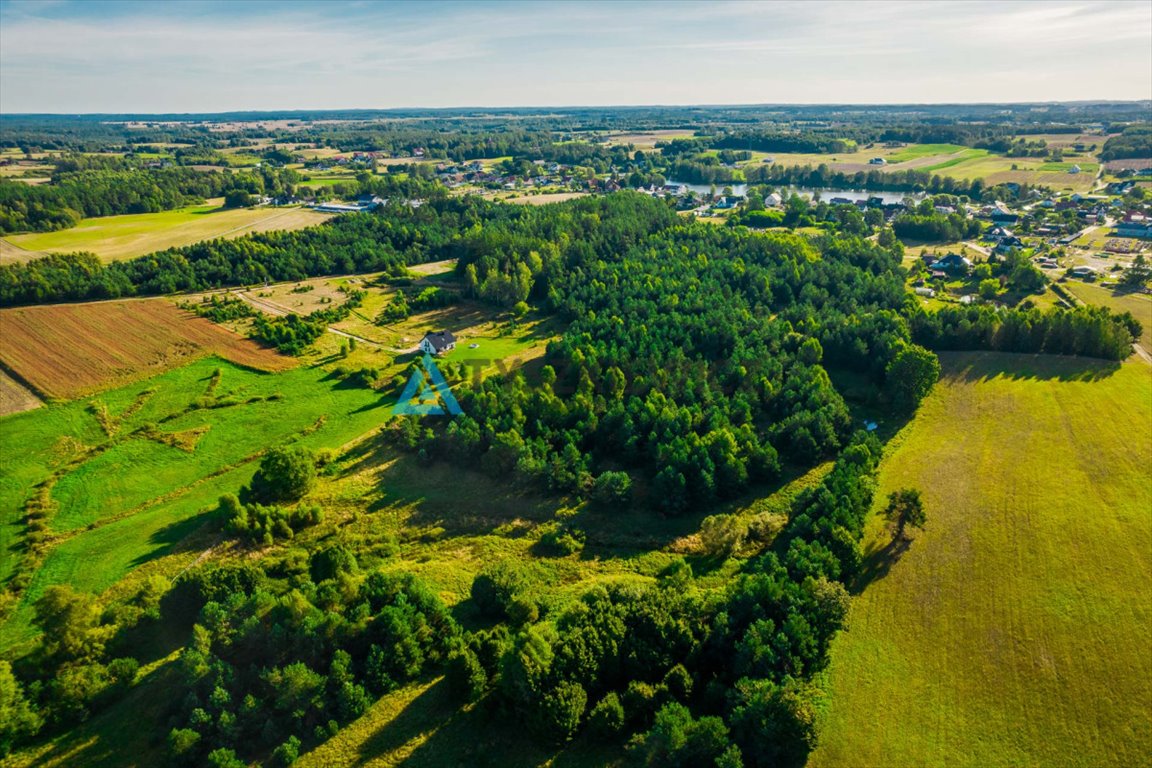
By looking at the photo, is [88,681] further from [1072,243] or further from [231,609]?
[1072,243]

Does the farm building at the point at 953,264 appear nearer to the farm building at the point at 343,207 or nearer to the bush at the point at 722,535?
the bush at the point at 722,535

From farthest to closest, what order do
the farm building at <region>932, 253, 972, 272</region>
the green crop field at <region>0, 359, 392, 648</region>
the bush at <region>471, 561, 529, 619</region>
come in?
the farm building at <region>932, 253, 972, 272</region> < the green crop field at <region>0, 359, 392, 648</region> < the bush at <region>471, 561, 529, 619</region>

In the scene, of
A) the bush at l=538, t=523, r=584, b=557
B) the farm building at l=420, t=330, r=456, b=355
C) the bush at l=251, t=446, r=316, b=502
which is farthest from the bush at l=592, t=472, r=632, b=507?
the farm building at l=420, t=330, r=456, b=355

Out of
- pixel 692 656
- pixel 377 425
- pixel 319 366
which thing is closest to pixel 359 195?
pixel 319 366

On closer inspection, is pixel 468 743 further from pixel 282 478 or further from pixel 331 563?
pixel 282 478

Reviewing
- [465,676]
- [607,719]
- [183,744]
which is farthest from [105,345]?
[607,719]

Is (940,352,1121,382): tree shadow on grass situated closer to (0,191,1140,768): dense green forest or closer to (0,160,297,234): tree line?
(0,191,1140,768): dense green forest
